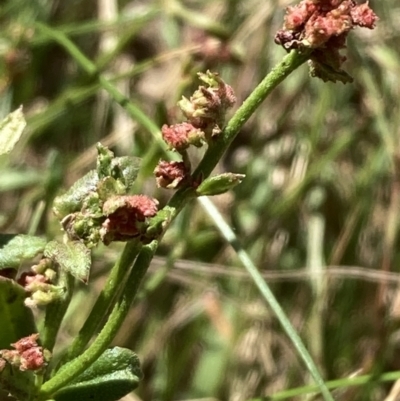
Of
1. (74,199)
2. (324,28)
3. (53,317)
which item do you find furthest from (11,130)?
(324,28)

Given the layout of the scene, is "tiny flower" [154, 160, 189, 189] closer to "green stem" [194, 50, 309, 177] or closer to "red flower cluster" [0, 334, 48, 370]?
"green stem" [194, 50, 309, 177]

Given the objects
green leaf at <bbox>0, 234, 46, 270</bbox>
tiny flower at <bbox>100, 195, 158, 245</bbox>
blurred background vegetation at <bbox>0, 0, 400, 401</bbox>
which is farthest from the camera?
blurred background vegetation at <bbox>0, 0, 400, 401</bbox>

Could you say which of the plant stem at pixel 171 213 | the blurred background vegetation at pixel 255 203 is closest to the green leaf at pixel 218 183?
the plant stem at pixel 171 213

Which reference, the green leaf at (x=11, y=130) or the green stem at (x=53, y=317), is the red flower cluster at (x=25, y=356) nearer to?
the green stem at (x=53, y=317)

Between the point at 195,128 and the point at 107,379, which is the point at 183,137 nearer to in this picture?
the point at 195,128

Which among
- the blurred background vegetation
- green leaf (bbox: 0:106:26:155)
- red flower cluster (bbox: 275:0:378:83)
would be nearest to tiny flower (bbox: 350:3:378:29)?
red flower cluster (bbox: 275:0:378:83)

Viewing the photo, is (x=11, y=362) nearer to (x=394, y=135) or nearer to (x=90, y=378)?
(x=90, y=378)
